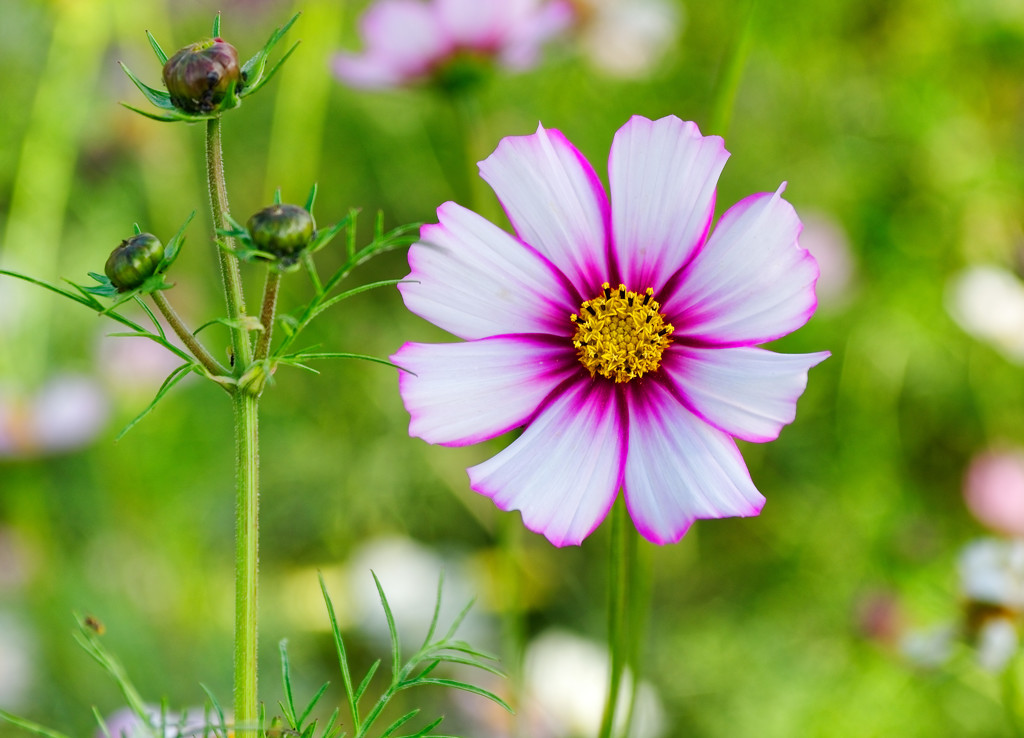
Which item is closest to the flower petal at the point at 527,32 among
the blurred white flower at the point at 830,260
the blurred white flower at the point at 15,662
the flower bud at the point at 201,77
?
the flower bud at the point at 201,77

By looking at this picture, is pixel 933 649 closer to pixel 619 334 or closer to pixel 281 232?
pixel 619 334

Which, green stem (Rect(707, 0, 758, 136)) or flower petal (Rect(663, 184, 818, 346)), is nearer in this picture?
flower petal (Rect(663, 184, 818, 346))

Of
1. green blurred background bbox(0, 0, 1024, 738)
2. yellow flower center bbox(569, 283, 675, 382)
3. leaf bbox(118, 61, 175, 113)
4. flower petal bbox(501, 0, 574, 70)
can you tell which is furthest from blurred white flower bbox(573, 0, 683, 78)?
leaf bbox(118, 61, 175, 113)

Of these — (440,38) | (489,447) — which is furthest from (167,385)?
(489,447)

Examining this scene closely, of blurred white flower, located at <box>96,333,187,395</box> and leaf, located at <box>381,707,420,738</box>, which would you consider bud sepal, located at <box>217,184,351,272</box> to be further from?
blurred white flower, located at <box>96,333,187,395</box>

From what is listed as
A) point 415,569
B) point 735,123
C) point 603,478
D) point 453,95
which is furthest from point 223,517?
point 603,478

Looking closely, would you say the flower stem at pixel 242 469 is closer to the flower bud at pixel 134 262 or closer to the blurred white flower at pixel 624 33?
the flower bud at pixel 134 262

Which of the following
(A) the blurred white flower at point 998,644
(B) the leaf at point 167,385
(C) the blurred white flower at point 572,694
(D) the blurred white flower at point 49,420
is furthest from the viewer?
(D) the blurred white flower at point 49,420
